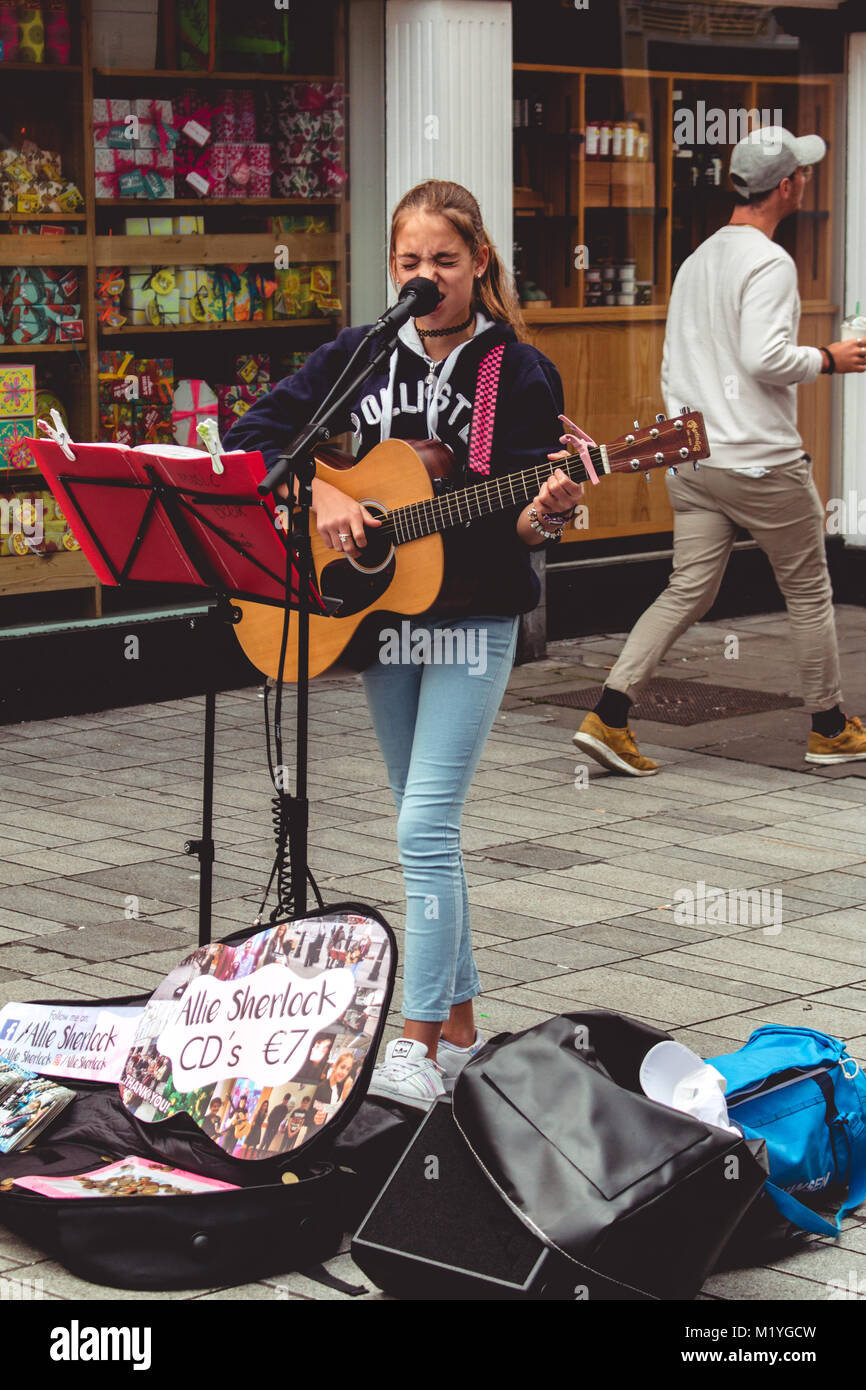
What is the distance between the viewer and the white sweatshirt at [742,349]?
720cm

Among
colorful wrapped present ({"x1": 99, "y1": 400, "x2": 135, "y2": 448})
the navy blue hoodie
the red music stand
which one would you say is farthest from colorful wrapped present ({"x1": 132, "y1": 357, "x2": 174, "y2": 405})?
the red music stand

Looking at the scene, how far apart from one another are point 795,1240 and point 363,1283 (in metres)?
0.79

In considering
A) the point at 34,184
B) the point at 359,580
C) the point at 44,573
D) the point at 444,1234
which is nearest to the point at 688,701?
the point at 44,573

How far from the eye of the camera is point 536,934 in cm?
553

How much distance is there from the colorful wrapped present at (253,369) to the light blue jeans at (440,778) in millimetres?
5117

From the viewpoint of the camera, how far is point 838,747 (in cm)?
757

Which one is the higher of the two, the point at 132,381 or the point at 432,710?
the point at 132,381

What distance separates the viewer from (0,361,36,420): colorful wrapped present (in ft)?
27.2

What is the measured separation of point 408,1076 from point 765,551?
3.90m

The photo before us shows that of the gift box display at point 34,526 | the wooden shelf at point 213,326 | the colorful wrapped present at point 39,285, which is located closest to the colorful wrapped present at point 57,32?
the colorful wrapped present at point 39,285

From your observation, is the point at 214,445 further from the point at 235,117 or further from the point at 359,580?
the point at 235,117

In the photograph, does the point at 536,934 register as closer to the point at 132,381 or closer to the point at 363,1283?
the point at 363,1283
